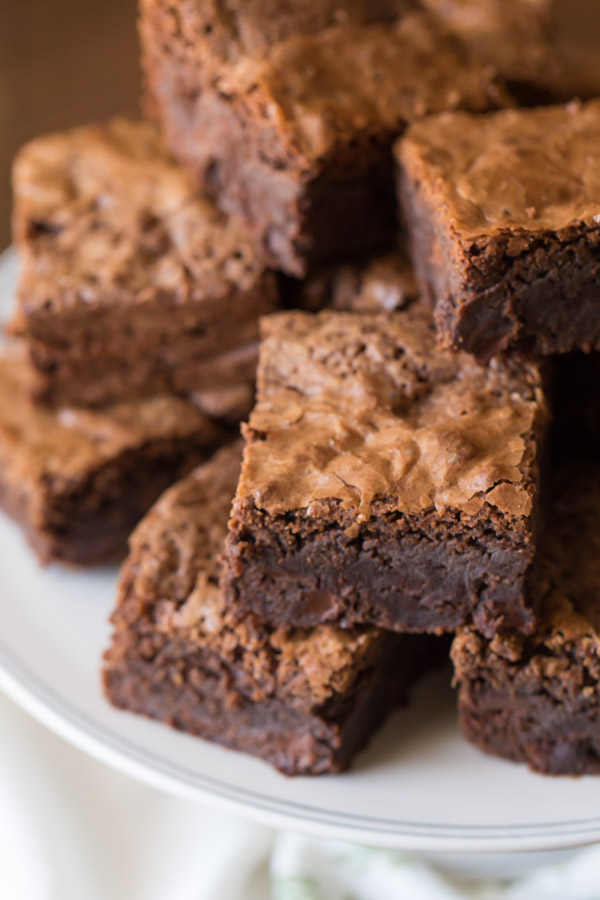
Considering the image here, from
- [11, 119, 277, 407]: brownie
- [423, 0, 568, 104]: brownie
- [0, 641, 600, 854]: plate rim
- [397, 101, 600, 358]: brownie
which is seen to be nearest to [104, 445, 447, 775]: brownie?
[0, 641, 600, 854]: plate rim

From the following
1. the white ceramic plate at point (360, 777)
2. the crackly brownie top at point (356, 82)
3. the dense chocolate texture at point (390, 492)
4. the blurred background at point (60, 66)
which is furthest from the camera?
the blurred background at point (60, 66)

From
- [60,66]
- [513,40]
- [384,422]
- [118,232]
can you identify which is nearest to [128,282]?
[118,232]

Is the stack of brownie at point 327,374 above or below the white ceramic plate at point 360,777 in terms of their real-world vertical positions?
above

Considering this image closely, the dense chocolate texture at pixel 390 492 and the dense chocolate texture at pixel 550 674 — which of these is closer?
the dense chocolate texture at pixel 390 492

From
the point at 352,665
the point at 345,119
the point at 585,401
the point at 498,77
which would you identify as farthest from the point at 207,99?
the point at 352,665

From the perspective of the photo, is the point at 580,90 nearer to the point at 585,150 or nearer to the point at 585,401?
the point at 585,150

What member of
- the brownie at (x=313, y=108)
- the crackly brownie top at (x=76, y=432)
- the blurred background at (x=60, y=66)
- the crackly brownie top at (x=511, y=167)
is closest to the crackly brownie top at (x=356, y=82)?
the brownie at (x=313, y=108)

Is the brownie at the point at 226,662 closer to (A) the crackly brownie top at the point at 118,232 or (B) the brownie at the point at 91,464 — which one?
(B) the brownie at the point at 91,464
